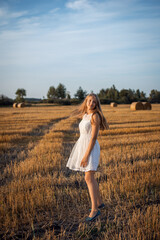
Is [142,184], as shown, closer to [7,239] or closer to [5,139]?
[7,239]

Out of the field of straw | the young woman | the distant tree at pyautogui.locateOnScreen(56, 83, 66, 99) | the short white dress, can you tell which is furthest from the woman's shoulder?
the distant tree at pyautogui.locateOnScreen(56, 83, 66, 99)

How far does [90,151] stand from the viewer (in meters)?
3.37

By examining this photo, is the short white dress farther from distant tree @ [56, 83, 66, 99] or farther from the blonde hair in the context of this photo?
distant tree @ [56, 83, 66, 99]

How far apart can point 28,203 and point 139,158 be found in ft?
A: 14.9

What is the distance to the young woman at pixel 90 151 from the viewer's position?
337 cm

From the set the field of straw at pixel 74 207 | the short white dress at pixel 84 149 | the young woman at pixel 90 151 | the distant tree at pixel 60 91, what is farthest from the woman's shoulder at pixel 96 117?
the distant tree at pixel 60 91

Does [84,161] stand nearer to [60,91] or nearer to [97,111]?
[97,111]

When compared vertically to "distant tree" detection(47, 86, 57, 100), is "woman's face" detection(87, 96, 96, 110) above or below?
below

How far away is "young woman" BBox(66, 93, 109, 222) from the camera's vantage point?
11.0 ft

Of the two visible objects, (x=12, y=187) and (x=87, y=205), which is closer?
(x=87, y=205)

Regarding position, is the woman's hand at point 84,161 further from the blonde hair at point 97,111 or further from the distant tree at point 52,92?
the distant tree at point 52,92

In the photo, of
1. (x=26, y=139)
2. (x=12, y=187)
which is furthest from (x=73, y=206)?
(x=26, y=139)

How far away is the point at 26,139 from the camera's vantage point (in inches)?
439

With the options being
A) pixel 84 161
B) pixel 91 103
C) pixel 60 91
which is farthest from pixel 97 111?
pixel 60 91
